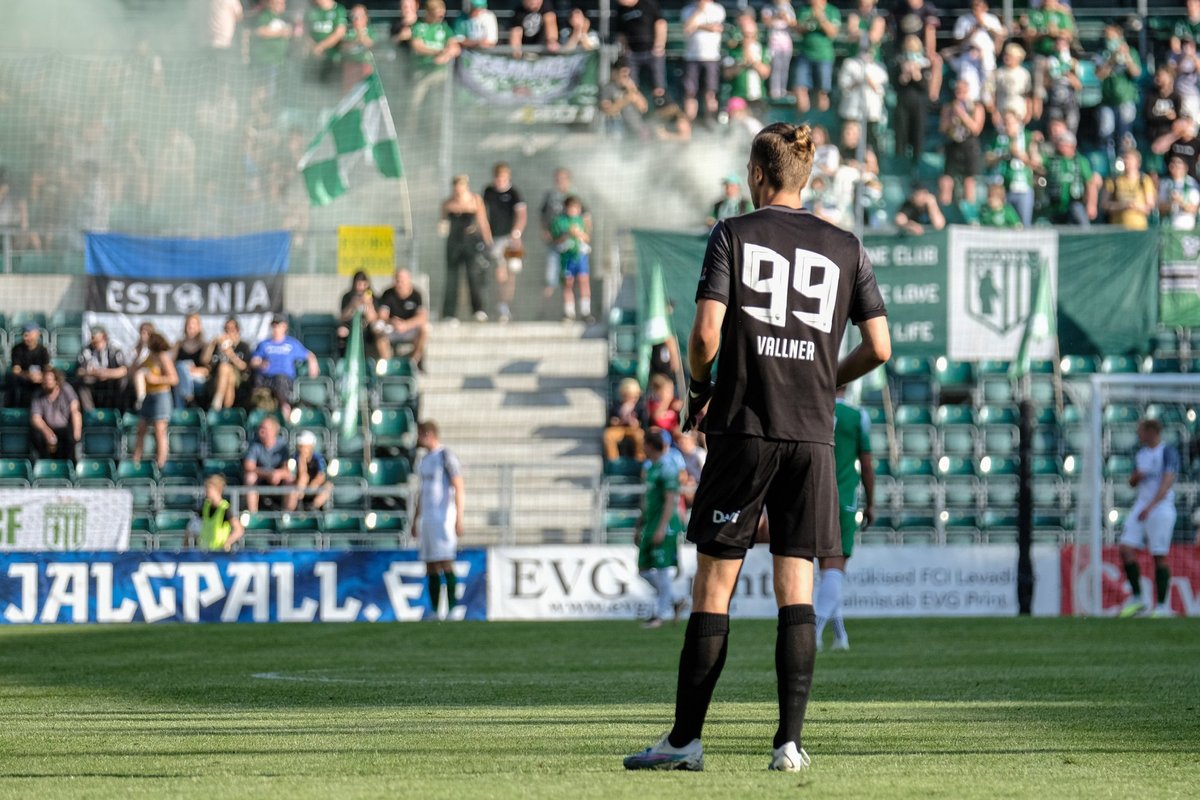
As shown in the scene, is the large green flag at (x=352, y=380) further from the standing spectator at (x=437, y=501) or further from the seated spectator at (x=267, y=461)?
the standing spectator at (x=437, y=501)

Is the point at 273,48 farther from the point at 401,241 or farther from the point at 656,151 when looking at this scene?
the point at 656,151

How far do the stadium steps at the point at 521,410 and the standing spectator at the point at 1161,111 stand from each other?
329 inches

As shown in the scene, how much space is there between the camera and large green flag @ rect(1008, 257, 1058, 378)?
81.1 ft

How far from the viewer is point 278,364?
24.3 metres

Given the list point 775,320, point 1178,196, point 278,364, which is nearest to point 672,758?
point 775,320

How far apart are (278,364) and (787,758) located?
1836 centimetres

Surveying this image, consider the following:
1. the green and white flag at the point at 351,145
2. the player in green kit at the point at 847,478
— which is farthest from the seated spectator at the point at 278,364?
the player in green kit at the point at 847,478

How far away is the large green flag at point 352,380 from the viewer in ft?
79.0

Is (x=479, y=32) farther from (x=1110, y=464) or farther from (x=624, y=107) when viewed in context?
(x=1110, y=464)

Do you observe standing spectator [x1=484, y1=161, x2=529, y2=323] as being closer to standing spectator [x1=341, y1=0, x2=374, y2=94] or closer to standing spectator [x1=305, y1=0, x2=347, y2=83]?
standing spectator [x1=341, y1=0, x2=374, y2=94]

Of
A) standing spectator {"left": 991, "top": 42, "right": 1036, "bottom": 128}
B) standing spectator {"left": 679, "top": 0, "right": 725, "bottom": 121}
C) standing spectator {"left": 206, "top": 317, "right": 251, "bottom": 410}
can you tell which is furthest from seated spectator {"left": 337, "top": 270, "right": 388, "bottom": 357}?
standing spectator {"left": 991, "top": 42, "right": 1036, "bottom": 128}

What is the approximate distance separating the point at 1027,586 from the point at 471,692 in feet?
38.4

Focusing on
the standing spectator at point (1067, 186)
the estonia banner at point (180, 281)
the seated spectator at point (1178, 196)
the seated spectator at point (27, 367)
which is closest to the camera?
the seated spectator at point (27, 367)

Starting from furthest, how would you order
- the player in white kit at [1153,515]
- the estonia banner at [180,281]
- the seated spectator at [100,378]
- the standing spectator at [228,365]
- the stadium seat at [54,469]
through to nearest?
1. the estonia banner at [180,281]
2. the seated spectator at [100,378]
3. the standing spectator at [228,365]
4. the stadium seat at [54,469]
5. the player in white kit at [1153,515]
